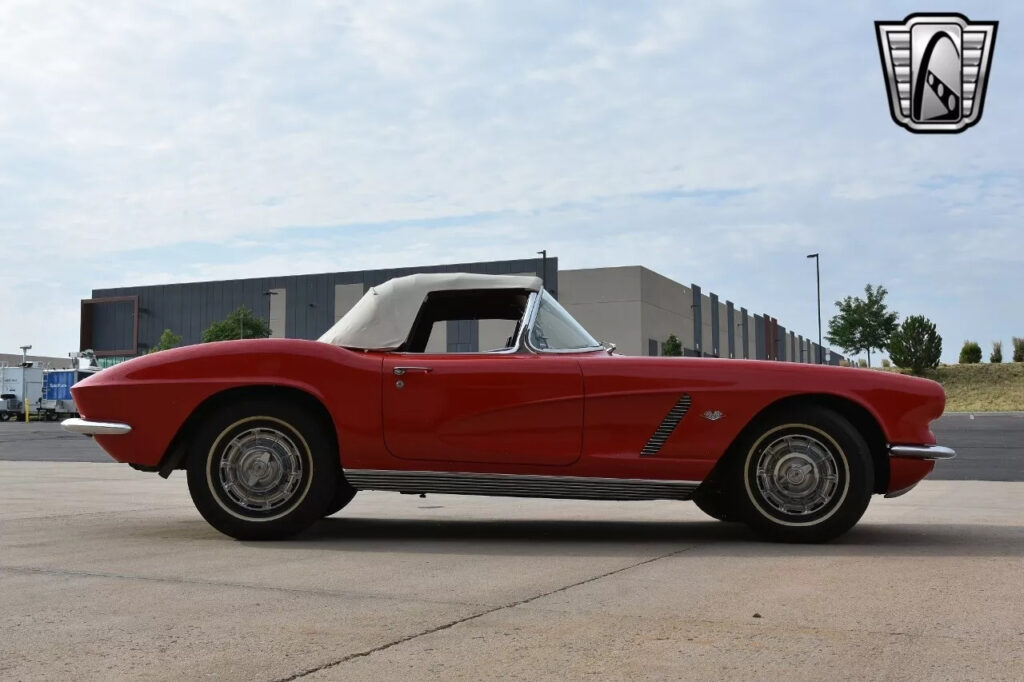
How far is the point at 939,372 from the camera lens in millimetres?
60219

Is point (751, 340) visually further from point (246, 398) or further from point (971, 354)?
point (246, 398)

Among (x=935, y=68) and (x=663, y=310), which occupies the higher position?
(x=663, y=310)

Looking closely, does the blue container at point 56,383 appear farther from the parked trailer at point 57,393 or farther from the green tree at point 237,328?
the green tree at point 237,328

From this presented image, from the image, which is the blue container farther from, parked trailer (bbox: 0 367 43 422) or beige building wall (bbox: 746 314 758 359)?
beige building wall (bbox: 746 314 758 359)

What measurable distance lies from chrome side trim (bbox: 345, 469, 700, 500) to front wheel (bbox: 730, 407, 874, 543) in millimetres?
332

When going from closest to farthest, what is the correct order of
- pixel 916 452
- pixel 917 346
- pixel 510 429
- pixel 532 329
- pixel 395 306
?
pixel 510 429
pixel 916 452
pixel 532 329
pixel 395 306
pixel 917 346

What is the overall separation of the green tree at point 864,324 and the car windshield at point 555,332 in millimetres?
62748

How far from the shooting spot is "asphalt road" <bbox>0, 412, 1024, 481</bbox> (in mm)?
14016

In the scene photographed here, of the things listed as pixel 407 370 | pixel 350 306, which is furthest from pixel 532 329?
pixel 350 306

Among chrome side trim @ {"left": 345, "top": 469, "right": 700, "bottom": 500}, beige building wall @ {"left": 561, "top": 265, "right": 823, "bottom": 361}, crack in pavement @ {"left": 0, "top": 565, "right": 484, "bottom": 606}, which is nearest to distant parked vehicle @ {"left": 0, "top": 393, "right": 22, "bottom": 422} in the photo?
beige building wall @ {"left": 561, "top": 265, "right": 823, "bottom": 361}

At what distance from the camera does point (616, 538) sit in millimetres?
5855

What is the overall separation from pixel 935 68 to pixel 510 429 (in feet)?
24.4

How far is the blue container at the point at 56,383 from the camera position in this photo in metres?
46.6

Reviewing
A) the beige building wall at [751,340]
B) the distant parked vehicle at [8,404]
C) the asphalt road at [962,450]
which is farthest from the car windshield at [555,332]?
the beige building wall at [751,340]
